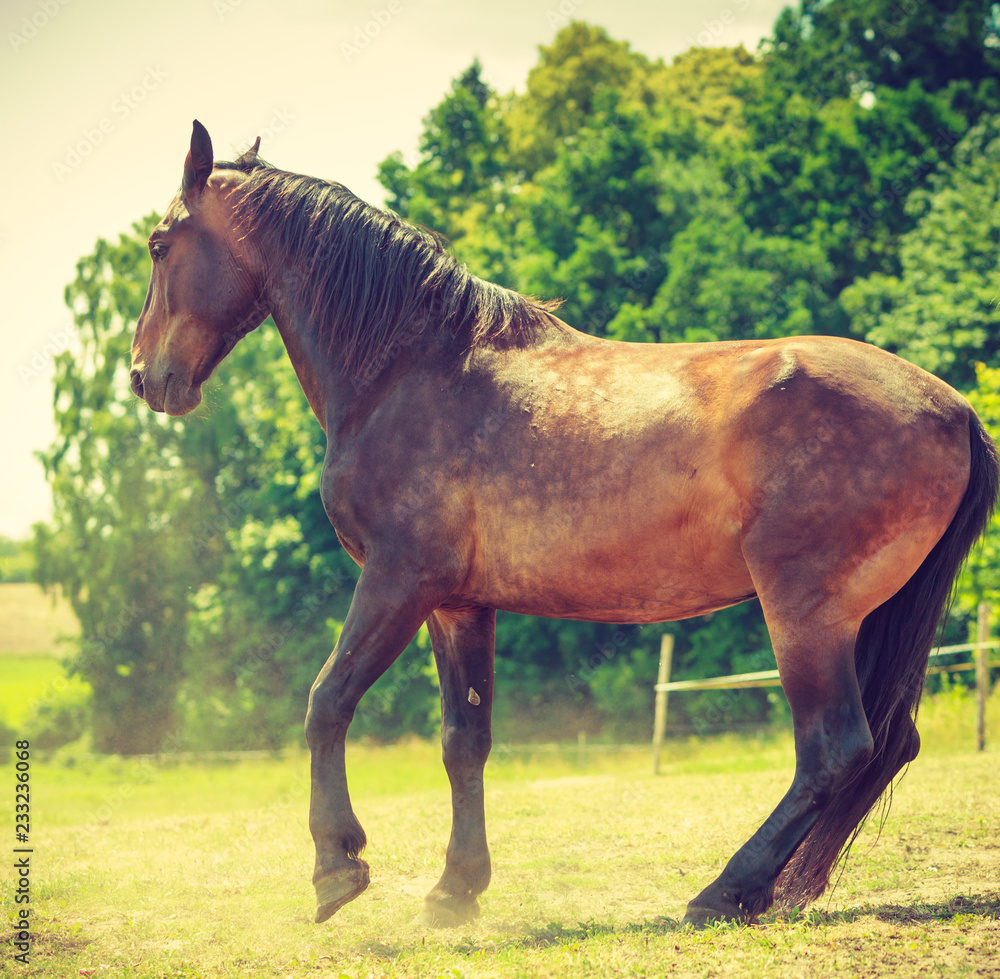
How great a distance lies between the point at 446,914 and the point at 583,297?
20.0 m

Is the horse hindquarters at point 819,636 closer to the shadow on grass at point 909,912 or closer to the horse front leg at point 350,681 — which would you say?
the shadow on grass at point 909,912

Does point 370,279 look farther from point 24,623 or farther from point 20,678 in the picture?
point 20,678

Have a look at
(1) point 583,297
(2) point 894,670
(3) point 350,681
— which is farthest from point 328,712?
(1) point 583,297

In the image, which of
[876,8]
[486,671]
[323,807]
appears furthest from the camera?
[876,8]

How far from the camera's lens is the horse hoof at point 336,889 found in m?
4.11

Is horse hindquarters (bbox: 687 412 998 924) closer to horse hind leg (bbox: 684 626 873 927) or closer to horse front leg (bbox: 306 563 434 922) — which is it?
horse hind leg (bbox: 684 626 873 927)

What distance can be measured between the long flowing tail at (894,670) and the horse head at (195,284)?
12.2 ft

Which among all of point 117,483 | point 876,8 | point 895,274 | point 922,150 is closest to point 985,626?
point 895,274

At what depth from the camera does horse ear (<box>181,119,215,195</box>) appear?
5113mm

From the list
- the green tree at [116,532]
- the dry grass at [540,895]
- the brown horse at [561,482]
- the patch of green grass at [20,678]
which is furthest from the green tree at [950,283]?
the patch of green grass at [20,678]

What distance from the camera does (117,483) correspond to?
30125 millimetres

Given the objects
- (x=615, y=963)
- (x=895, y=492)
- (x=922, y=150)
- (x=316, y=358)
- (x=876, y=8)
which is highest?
(x=876, y=8)

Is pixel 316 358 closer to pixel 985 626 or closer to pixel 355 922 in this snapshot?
pixel 355 922

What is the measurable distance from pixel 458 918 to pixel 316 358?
9.76 feet
